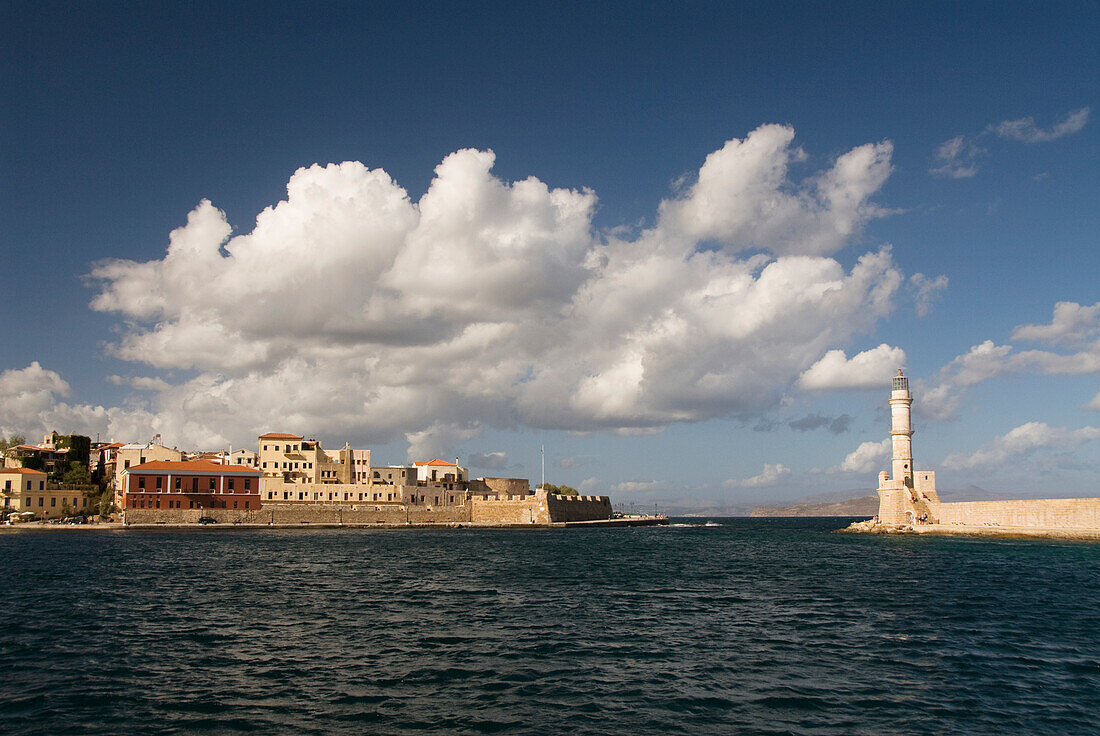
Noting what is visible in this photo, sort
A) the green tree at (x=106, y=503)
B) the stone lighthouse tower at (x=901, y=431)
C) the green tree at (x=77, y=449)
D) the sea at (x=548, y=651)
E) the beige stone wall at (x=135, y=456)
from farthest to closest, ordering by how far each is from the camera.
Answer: the green tree at (x=77, y=449) < the beige stone wall at (x=135, y=456) < the green tree at (x=106, y=503) < the stone lighthouse tower at (x=901, y=431) < the sea at (x=548, y=651)

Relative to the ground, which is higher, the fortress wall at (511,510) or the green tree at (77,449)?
the green tree at (77,449)

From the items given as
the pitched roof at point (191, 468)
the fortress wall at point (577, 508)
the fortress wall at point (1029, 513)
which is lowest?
the fortress wall at point (577, 508)

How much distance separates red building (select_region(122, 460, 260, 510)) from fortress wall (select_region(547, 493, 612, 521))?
40568 millimetres

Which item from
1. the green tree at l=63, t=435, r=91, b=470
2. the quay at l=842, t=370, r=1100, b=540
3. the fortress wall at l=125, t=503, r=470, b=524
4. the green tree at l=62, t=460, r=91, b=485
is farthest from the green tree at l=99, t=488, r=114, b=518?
the quay at l=842, t=370, r=1100, b=540

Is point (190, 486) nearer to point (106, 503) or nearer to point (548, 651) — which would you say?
point (106, 503)

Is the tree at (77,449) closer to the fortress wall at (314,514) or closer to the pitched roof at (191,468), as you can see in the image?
the pitched roof at (191,468)

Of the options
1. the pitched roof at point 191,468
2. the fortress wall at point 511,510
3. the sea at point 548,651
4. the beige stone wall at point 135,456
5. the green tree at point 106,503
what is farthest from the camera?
the fortress wall at point 511,510

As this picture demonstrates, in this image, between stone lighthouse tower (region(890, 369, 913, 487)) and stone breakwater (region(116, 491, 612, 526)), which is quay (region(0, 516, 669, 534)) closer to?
stone breakwater (region(116, 491, 612, 526))

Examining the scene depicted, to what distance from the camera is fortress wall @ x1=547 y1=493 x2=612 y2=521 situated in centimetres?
10975

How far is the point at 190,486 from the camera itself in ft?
303

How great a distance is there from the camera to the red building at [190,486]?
90.1 m

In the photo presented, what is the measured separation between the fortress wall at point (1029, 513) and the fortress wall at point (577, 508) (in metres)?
50.4

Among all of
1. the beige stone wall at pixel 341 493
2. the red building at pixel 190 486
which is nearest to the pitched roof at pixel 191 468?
the red building at pixel 190 486

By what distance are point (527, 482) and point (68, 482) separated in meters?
67.2
